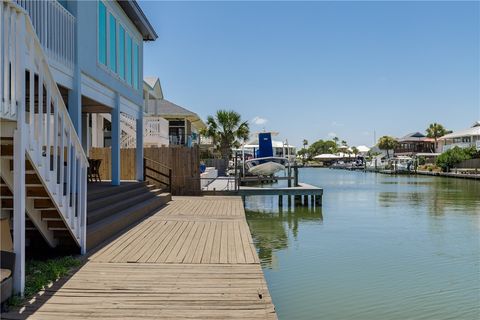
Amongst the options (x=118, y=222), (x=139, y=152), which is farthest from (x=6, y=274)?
(x=139, y=152)

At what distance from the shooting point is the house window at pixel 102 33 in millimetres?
12109

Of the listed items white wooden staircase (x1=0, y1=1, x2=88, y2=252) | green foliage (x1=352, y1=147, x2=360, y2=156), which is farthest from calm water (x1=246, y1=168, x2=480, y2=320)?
green foliage (x1=352, y1=147, x2=360, y2=156)

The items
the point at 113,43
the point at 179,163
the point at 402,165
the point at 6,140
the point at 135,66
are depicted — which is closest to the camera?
the point at 6,140

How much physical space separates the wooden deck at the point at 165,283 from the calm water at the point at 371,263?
4.30ft

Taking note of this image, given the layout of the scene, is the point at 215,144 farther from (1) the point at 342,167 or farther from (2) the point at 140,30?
(1) the point at 342,167

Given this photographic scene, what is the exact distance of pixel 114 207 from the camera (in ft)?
36.0

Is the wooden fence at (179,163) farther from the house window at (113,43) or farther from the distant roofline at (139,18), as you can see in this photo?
the house window at (113,43)

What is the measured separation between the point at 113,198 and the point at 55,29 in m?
4.20

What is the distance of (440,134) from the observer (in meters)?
102

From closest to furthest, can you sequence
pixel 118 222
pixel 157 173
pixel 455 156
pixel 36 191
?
1. pixel 36 191
2. pixel 118 222
3. pixel 157 173
4. pixel 455 156

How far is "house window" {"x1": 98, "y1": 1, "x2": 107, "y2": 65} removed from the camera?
39.7 feet

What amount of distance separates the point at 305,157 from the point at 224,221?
14094 centimetres

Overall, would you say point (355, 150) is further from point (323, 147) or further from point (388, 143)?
point (388, 143)

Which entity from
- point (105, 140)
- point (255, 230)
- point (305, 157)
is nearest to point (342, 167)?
point (305, 157)
